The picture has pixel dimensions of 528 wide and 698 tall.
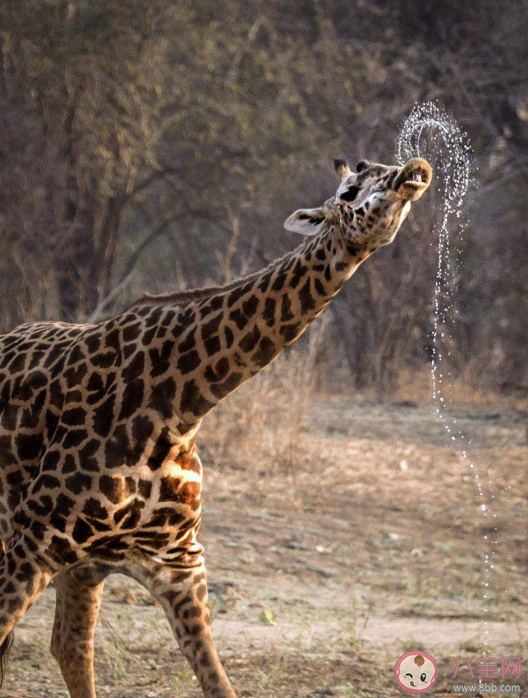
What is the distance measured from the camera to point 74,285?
44.8 feet

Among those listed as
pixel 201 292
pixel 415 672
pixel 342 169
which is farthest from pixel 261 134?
pixel 342 169

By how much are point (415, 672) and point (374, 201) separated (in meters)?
2.40

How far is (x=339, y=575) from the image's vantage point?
681cm

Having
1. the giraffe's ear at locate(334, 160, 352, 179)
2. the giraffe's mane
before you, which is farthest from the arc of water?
the giraffe's mane

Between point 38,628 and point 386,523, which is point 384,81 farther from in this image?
point 38,628

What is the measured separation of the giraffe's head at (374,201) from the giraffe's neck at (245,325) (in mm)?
69

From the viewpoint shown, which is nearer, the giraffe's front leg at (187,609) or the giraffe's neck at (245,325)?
the giraffe's neck at (245,325)

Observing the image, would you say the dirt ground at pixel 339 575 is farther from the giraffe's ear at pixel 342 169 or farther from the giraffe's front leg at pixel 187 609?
the giraffe's ear at pixel 342 169

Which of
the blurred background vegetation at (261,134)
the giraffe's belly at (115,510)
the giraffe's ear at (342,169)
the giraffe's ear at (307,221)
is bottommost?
the giraffe's belly at (115,510)

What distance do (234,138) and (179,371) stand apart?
11.7 m

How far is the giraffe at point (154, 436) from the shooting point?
3.65 m

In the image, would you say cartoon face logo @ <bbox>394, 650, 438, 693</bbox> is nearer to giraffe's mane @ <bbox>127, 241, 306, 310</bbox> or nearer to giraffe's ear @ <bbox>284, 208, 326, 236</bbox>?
giraffe's mane @ <bbox>127, 241, 306, 310</bbox>

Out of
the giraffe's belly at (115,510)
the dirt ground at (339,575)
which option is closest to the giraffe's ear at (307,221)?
the giraffe's belly at (115,510)

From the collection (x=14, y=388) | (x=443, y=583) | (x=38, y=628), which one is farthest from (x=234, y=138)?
(x=14, y=388)
